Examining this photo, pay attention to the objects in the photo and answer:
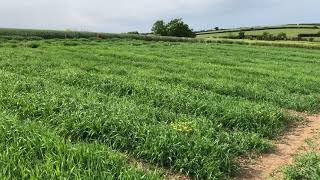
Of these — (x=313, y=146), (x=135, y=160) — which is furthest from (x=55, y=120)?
(x=313, y=146)

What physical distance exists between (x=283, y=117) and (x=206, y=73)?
850cm

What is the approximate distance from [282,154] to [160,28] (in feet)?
335

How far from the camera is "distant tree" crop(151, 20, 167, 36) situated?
359ft

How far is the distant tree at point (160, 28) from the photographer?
109438 millimetres

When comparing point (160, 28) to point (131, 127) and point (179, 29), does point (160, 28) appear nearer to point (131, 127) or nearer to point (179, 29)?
point (179, 29)

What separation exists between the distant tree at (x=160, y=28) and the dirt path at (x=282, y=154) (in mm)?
97186

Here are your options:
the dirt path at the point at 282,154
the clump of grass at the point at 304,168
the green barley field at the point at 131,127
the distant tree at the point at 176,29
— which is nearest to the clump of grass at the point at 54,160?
the green barley field at the point at 131,127

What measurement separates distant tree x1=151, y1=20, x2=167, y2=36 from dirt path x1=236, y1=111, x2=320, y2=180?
9719cm

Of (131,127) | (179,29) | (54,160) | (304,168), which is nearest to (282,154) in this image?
(304,168)

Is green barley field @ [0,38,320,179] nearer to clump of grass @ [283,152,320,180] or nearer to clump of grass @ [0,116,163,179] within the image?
clump of grass @ [0,116,163,179]

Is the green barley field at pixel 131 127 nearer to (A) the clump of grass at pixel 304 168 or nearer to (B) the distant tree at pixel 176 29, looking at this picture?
(A) the clump of grass at pixel 304 168

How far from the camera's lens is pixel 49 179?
6406 millimetres

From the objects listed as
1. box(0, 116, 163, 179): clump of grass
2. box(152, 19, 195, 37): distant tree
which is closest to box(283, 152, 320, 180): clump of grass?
box(0, 116, 163, 179): clump of grass

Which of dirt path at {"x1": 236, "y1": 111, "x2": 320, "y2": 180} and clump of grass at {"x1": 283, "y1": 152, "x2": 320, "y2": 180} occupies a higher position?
clump of grass at {"x1": 283, "y1": 152, "x2": 320, "y2": 180}
